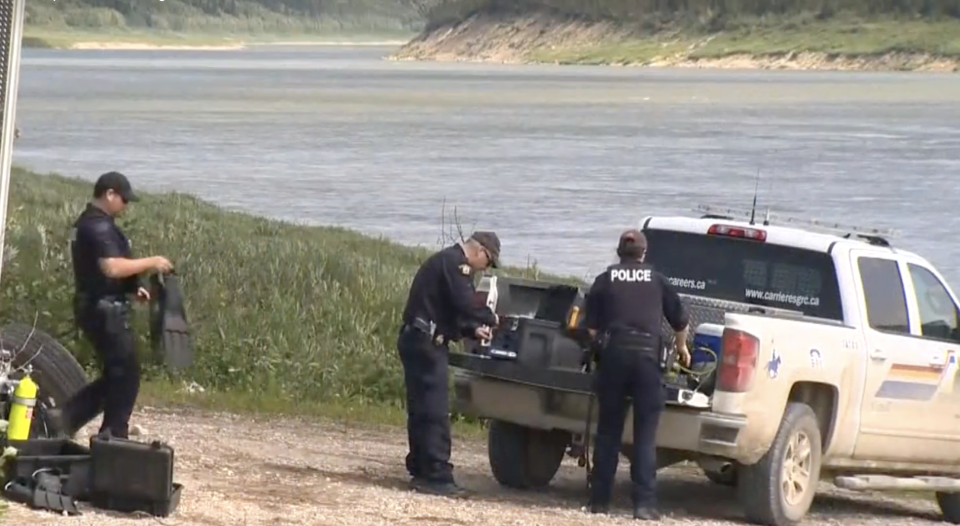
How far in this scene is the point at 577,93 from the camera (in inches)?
4781

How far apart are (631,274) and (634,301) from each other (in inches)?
6.2

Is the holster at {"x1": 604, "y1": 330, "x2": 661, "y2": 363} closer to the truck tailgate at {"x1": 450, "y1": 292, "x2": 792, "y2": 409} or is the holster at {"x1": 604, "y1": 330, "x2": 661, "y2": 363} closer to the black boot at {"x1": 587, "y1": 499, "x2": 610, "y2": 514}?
the truck tailgate at {"x1": 450, "y1": 292, "x2": 792, "y2": 409}

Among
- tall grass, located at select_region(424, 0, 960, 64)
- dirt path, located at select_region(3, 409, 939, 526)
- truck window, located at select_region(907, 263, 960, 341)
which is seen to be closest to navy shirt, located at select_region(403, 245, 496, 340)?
dirt path, located at select_region(3, 409, 939, 526)

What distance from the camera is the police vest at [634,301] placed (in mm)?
10078

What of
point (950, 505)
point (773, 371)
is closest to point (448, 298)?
point (773, 371)

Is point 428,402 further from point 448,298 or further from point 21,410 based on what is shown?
point 21,410

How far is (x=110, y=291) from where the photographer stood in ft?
31.7

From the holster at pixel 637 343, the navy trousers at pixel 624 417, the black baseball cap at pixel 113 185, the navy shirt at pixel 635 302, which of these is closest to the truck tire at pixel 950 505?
the navy trousers at pixel 624 417

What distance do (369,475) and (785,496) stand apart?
7.67 ft

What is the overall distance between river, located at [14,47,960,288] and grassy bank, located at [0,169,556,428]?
34.3 ft

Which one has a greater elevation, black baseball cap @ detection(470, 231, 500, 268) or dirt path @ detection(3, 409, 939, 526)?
black baseball cap @ detection(470, 231, 500, 268)

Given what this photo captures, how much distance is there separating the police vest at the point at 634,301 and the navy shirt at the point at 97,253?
2411mm

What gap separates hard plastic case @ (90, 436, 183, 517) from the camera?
859 centimetres

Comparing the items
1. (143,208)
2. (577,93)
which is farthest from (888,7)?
(143,208)
